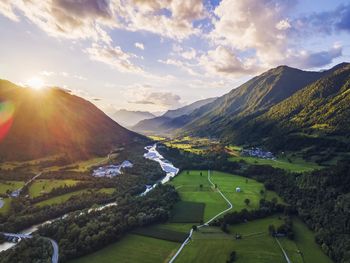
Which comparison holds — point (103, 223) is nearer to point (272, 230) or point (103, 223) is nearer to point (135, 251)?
point (135, 251)

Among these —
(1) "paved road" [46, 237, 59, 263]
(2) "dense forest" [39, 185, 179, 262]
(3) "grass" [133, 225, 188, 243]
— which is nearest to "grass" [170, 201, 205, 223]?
(2) "dense forest" [39, 185, 179, 262]

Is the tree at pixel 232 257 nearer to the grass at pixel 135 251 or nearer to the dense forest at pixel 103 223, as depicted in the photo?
the grass at pixel 135 251

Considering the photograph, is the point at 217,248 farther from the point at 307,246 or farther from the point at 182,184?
the point at 182,184

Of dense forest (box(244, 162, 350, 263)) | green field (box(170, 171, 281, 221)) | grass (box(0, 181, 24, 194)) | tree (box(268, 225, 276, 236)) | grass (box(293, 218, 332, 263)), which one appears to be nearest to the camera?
grass (box(293, 218, 332, 263))

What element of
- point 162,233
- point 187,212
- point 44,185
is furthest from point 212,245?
point 44,185

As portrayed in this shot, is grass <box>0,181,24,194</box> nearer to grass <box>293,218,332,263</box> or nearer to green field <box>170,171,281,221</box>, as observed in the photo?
green field <box>170,171,281,221</box>

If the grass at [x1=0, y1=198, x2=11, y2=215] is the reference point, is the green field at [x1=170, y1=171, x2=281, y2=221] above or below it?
above

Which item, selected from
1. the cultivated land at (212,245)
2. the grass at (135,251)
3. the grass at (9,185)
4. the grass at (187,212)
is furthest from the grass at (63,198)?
the grass at (135,251)

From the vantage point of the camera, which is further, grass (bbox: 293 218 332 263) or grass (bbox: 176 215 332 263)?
grass (bbox: 293 218 332 263)
